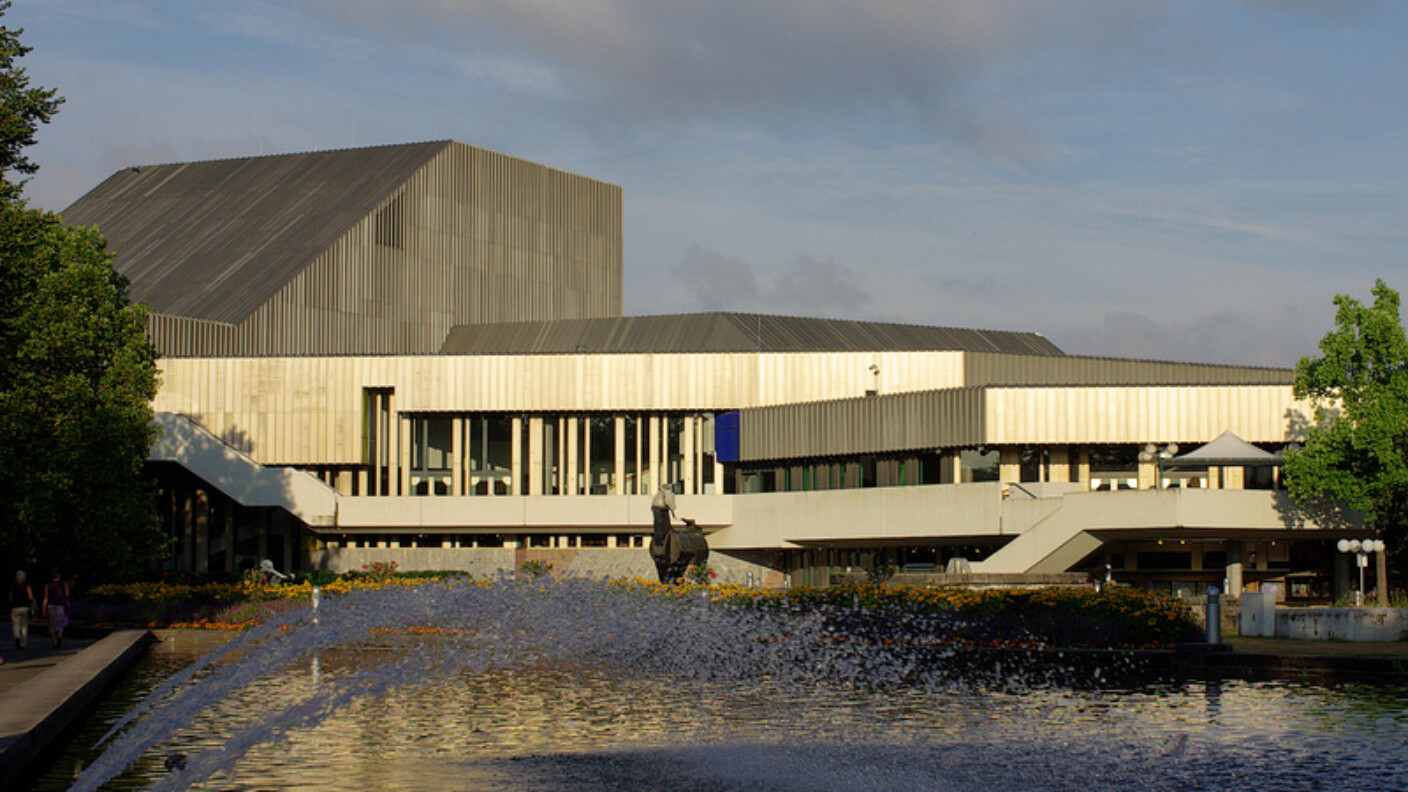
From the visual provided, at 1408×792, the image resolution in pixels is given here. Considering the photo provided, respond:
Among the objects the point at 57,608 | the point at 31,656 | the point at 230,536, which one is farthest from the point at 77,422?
the point at 230,536

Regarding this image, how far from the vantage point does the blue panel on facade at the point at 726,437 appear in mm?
69688

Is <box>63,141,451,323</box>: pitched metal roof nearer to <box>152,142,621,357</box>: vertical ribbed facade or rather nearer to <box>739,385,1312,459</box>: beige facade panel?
<box>152,142,621,357</box>: vertical ribbed facade

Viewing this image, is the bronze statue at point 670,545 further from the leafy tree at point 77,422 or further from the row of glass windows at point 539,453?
the row of glass windows at point 539,453

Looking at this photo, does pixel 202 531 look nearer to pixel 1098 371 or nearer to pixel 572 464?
pixel 572 464

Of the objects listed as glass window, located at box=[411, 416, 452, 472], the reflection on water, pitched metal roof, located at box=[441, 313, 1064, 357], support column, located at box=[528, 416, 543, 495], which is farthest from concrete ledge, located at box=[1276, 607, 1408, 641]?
pitched metal roof, located at box=[441, 313, 1064, 357]

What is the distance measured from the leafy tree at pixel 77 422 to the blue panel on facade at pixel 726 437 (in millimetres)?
26993

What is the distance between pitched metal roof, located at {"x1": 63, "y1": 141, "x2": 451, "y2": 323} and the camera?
8262 centimetres

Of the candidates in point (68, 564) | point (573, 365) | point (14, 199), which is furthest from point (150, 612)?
point (573, 365)

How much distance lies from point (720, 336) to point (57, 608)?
52.8 metres

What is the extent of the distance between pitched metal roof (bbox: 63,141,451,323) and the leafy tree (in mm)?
31156

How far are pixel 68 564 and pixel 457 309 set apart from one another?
1896 inches

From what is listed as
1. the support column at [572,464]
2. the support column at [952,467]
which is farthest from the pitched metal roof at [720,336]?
the support column at [952,467]

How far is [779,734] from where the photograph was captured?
20.7 metres

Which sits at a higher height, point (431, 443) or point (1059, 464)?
point (431, 443)
